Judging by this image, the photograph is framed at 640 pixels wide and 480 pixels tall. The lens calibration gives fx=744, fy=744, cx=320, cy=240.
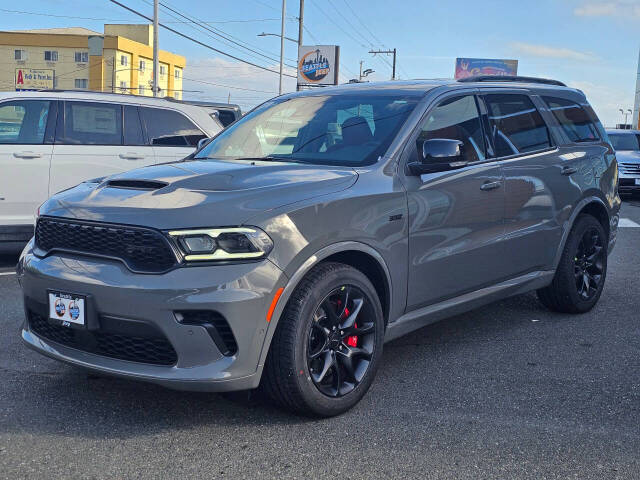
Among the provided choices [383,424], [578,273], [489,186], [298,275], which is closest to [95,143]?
[489,186]

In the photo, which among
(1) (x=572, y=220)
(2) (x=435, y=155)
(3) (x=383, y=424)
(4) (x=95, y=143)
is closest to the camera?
(3) (x=383, y=424)

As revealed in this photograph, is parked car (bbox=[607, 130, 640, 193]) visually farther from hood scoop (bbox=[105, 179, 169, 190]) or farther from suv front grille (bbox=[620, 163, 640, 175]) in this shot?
hood scoop (bbox=[105, 179, 169, 190])

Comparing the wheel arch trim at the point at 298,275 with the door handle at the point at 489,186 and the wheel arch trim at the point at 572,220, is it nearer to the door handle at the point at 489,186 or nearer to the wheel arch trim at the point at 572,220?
the door handle at the point at 489,186

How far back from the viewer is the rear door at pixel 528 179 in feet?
16.2

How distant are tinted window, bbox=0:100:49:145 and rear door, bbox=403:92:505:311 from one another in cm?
468

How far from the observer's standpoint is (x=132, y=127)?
8094 mm

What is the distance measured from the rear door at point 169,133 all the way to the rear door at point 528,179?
4065 millimetres

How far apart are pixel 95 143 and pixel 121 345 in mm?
4943

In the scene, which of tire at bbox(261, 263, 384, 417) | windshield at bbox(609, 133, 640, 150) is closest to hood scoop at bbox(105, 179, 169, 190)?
tire at bbox(261, 263, 384, 417)

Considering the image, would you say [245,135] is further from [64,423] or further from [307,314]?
[64,423]

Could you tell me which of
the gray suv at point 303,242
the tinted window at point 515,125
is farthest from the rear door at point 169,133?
the tinted window at point 515,125

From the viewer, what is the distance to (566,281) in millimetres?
5641

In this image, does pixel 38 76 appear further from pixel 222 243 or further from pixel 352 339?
pixel 222 243

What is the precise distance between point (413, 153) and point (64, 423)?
2.33 meters
